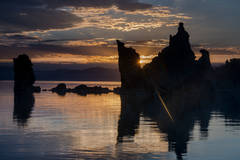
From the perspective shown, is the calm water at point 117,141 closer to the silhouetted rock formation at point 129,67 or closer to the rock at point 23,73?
the silhouetted rock formation at point 129,67

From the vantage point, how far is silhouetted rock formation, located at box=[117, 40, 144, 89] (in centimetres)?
13025

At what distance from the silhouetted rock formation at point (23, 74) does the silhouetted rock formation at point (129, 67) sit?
149 ft

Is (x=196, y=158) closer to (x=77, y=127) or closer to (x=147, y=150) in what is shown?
(x=147, y=150)

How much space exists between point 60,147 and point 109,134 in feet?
22.6

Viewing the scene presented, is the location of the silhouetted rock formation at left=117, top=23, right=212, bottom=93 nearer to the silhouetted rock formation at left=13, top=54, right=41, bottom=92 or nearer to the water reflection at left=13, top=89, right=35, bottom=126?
the silhouetted rock formation at left=13, top=54, right=41, bottom=92

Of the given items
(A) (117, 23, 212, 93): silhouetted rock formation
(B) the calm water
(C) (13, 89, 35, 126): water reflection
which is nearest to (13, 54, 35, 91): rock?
(A) (117, 23, 212, 93): silhouetted rock formation

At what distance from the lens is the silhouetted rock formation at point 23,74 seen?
506ft

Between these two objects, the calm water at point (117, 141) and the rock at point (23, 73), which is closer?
the calm water at point (117, 141)

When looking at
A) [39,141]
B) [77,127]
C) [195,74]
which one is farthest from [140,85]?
[39,141]

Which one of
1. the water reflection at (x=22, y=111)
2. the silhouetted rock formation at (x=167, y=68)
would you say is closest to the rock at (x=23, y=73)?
the silhouetted rock formation at (x=167, y=68)

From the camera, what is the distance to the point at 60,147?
898 inches

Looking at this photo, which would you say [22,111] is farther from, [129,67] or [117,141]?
[129,67]

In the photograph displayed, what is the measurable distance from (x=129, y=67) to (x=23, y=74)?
56693mm

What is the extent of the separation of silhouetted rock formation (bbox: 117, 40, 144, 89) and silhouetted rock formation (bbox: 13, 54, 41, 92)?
45484 millimetres
